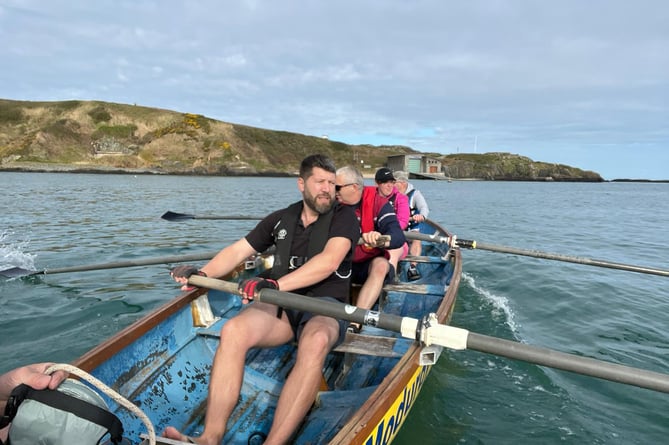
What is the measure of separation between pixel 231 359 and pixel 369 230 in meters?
2.83

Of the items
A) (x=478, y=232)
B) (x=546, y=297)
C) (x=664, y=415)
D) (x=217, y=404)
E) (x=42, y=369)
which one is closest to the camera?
(x=42, y=369)

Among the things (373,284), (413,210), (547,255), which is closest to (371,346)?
(373,284)

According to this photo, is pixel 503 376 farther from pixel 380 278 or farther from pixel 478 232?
pixel 478 232

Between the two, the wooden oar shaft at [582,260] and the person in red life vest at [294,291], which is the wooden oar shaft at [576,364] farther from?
the wooden oar shaft at [582,260]

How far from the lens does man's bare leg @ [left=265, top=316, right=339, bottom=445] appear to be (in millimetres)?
2703

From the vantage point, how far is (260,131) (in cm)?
10681

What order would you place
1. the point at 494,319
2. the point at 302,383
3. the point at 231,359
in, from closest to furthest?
the point at 302,383 < the point at 231,359 < the point at 494,319

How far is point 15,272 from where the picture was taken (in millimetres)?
8023

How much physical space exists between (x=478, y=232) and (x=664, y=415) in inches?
552

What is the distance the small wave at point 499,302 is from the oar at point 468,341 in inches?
170

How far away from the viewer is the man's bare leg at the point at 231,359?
273cm

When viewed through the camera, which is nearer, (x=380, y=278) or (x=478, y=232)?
(x=380, y=278)

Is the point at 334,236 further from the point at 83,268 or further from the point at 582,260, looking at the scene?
the point at 83,268

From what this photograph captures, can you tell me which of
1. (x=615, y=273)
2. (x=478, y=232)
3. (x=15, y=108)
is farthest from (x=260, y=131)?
(x=615, y=273)
